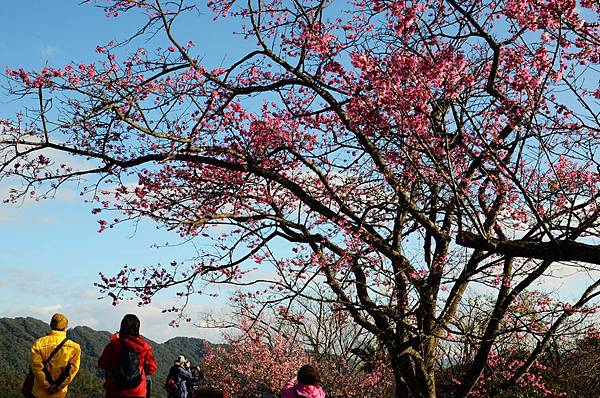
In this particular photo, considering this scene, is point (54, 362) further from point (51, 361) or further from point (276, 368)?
point (276, 368)

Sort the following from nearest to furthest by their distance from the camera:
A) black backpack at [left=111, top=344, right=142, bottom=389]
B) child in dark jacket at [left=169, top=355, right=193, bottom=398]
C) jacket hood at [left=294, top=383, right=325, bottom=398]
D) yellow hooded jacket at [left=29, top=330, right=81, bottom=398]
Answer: black backpack at [left=111, top=344, right=142, bottom=389] → jacket hood at [left=294, top=383, right=325, bottom=398] → yellow hooded jacket at [left=29, top=330, right=81, bottom=398] → child in dark jacket at [left=169, top=355, right=193, bottom=398]

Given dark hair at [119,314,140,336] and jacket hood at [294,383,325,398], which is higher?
dark hair at [119,314,140,336]

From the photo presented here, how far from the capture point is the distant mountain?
192ft

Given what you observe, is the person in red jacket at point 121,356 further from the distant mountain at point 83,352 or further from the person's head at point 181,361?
the distant mountain at point 83,352

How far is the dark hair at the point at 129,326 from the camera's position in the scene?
191 inches

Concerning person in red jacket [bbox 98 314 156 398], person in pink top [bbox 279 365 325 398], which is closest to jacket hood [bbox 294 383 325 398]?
person in pink top [bbox 279 365 325 398]

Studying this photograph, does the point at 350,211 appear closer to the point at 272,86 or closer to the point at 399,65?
the point at 272,86

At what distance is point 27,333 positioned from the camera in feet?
336

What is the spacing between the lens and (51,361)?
5.44 metres

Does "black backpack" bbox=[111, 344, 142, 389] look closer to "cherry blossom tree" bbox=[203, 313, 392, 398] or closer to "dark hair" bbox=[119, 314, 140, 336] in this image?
"dark hair" bbox=[119, 314, 140, 336]

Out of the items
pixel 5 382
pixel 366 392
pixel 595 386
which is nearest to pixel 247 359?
pixel 366 392

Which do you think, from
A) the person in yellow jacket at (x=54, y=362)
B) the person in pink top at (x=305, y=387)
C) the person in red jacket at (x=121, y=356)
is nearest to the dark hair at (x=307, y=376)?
the person in pink top at (x=305, y=387)

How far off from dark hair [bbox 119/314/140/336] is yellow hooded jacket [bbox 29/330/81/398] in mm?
980

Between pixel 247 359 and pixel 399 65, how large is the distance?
2129 cm
